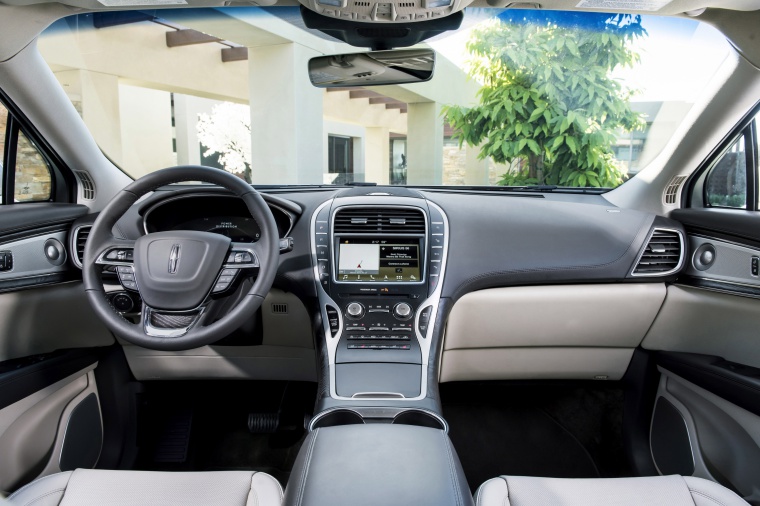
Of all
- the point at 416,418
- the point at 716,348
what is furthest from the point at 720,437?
the point at 416,418

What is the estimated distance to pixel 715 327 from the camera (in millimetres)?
2219

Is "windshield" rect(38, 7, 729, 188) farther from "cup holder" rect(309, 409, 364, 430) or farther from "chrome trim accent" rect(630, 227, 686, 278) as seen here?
"cup holder" rect(309, 409, 364, 430)

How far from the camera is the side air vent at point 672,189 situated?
240 cm

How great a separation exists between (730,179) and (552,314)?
972 millimetres

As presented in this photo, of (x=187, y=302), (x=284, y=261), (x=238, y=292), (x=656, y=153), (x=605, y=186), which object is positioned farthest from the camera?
(x=605, y=186)

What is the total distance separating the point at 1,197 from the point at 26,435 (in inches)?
39.9

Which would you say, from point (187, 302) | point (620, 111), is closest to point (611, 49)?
point (620, 111)

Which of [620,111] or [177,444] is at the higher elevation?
[620,111]

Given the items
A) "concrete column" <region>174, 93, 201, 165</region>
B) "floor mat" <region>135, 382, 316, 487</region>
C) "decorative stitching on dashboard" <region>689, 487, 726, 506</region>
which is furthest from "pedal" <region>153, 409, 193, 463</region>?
"decorative stitching on dashboard" <region>689, 487, 726, 506</region>

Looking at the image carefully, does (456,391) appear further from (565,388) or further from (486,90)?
(486,90)

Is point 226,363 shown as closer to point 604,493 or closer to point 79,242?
point 79,242

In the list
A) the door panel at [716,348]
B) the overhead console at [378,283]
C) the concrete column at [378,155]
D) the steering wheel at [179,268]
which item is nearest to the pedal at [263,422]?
the overhead console at [378,283]

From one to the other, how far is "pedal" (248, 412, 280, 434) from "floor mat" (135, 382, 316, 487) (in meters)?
0.03

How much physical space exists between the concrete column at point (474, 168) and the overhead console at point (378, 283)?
49 centimetres
